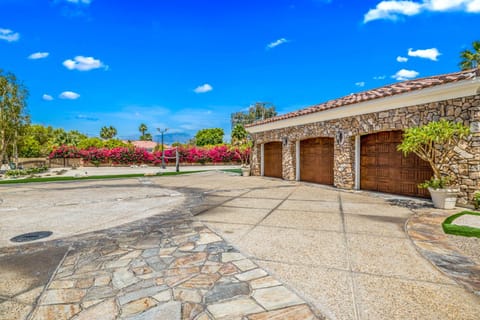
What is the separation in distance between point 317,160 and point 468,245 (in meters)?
8.30

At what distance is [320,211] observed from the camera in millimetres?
6699

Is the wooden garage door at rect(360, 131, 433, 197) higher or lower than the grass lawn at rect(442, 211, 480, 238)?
higher

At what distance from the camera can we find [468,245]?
415 centimetres

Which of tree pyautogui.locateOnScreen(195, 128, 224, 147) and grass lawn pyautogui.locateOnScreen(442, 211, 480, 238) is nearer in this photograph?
grass lawn pyautogui.locateOnScreen(442, 211, 480, 238)

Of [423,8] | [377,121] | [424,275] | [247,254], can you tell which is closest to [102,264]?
[247,254]

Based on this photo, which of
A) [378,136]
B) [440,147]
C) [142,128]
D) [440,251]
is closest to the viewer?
[440,251]

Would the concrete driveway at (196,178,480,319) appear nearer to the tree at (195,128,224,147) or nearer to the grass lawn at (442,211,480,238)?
the grass lawn at (442,211,480,238)

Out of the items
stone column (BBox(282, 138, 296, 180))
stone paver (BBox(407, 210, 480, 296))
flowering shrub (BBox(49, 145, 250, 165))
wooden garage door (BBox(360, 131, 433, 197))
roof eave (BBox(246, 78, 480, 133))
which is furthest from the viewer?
flowering shrub (BBox(49, 145, 250, 165))

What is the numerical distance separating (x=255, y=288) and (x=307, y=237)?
204cm

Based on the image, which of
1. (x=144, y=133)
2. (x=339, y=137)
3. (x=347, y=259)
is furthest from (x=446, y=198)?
(x=144, y=133)

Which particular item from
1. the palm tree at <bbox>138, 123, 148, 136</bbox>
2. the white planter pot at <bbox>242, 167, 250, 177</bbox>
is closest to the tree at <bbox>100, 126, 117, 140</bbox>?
the palm tree at <bbox>138, 123, 148, 136</bbox>

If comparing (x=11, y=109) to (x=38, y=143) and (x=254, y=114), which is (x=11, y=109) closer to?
(x=38, y=143)

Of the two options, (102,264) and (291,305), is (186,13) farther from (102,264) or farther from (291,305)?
(291,305)

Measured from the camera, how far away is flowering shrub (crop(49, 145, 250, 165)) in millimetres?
31370
